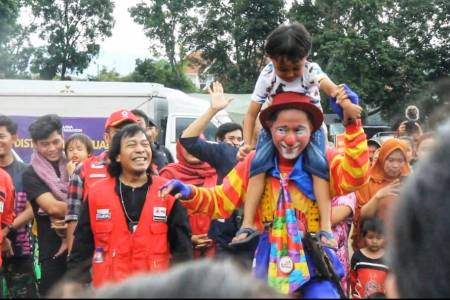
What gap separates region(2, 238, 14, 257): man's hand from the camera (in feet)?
17.0

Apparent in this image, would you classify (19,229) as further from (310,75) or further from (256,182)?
(310,75)

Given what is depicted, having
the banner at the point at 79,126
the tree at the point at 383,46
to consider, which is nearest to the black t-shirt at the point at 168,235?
the banner at the point at 79,126

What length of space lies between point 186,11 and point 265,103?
3539 centimetres

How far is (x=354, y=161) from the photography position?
334 centimetres

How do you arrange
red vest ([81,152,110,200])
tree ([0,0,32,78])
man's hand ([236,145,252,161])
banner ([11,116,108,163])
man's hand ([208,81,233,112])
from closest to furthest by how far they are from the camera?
man's hand ([236,145,252,161]), man's hand ([208,81,233,112]), red vest ([81,152,110,200]), banner ([11,116,108,163]), tree ([0,0,32,78])

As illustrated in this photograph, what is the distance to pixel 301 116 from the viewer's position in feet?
11.5

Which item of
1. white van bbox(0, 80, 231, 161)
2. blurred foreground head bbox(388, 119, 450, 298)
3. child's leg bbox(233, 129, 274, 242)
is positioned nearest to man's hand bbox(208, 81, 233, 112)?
child's leg bbox(233, 129, 274, 242)

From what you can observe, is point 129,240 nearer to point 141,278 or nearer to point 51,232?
point 51,232

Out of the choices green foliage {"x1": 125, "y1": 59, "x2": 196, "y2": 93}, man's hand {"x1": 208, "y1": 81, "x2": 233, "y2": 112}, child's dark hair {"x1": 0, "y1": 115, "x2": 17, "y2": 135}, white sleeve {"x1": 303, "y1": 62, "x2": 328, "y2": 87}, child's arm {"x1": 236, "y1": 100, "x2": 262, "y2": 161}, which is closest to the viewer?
white sleeve {"x1": 303, "y1": 62, "x2": 328, "y2": 87}

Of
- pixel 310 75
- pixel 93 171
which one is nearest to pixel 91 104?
pixel 93 171

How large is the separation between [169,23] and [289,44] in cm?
3615

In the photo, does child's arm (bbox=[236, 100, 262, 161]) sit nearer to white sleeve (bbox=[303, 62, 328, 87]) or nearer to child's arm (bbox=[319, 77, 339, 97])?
white sleeve (bbox=[303, 62, 328, 87])

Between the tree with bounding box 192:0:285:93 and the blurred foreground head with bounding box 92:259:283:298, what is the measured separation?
34435 millimetres

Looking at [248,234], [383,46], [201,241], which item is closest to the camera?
[248,234]
